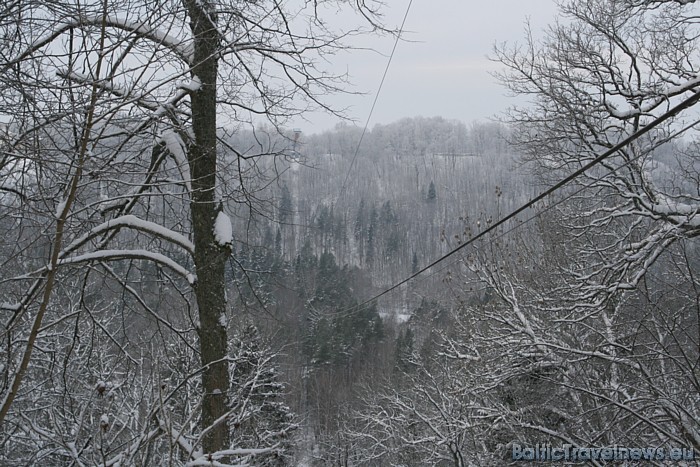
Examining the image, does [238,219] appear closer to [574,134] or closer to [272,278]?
[272,278]

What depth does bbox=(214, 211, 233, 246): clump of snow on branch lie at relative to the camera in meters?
3.41

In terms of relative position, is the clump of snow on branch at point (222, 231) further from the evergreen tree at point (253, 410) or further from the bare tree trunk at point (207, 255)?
the evergreen tree at point (253, 410)

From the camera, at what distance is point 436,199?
89.6m

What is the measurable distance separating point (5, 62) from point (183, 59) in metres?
0.82

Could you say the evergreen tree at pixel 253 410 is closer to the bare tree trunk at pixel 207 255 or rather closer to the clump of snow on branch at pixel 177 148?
the bare tree trunk at pixel 207 255

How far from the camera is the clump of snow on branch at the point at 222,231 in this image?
134 inches

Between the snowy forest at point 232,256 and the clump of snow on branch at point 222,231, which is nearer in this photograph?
the snowy forest at point 232,256

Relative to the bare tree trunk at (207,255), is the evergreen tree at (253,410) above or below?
below

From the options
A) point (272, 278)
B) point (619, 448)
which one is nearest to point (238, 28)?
point (272, 278)

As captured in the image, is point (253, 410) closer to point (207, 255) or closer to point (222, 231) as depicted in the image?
point (207, 255)

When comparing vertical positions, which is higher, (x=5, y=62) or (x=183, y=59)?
(x=183, y=59)

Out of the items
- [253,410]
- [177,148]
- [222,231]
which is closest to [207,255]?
[222,231]

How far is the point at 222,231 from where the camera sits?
3.43m

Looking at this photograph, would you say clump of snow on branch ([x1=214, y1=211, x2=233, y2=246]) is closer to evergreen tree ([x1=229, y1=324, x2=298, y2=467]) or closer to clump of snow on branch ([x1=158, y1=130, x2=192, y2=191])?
clump of snow on branch ([x1=158, y1=130, x2=192, y2=191])
